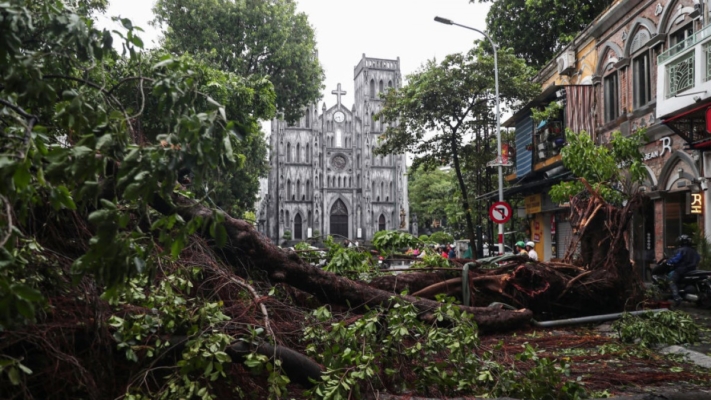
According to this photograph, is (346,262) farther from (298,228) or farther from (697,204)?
(298,228)

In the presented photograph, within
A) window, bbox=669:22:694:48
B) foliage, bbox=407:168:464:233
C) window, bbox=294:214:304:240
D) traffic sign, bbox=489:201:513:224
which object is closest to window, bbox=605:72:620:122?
window, bbox=669:22:694:48

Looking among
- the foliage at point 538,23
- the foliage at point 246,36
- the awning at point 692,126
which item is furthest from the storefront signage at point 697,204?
the foliage at point 246,36

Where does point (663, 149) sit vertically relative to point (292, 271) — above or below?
above

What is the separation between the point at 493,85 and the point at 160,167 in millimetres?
19421

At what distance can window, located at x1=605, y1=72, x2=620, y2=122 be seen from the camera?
663 inches

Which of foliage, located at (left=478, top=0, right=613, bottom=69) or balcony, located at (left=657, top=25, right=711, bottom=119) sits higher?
foliage, located at (left=478, top=0, right=613, bottom=69)

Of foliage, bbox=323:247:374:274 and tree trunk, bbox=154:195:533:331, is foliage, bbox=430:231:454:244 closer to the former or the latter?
foliage, bbox=323:247:374:274

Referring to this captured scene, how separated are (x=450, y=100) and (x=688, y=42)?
9.87 m

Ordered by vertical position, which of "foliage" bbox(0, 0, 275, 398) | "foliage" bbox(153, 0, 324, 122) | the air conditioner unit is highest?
"foliage" bbox(153, 0, 324, 122)

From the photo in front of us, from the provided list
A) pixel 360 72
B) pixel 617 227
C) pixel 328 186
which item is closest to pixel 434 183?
pixel 328 186

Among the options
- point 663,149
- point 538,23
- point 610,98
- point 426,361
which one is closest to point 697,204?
point 663,149

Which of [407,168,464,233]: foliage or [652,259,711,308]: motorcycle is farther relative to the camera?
[407,168,464,233]: foliage

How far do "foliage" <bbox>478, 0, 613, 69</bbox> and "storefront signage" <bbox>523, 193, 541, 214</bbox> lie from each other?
637 centimetres

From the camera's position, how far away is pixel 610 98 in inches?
675
